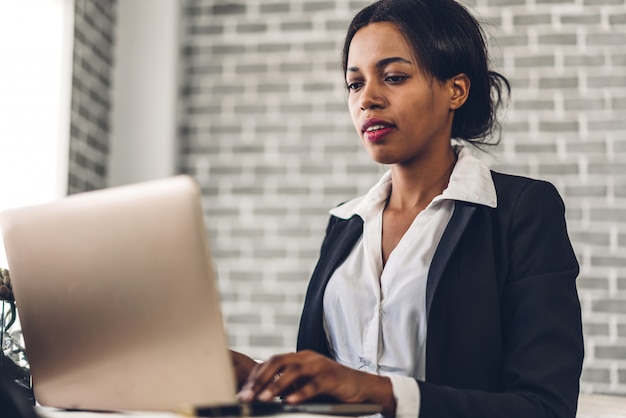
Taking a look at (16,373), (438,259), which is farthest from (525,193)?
(16,373)

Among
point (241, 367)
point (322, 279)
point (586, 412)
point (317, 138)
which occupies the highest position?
point (317, 138)

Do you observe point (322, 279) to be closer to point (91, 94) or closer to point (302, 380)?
point (302, 380)

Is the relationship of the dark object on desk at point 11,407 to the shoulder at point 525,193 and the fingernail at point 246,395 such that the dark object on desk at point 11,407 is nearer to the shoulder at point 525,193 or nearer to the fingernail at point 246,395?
the fingernail at point 246,395

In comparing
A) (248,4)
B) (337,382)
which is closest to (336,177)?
(248,4)

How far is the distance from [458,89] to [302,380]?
103 centimetres

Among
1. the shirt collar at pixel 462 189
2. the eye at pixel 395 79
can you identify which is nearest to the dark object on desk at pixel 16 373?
the shirt collar at pixel 462 189

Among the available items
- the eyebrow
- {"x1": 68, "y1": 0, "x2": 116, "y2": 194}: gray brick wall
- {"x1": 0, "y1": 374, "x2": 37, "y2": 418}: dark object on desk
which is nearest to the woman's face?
the eyebrow

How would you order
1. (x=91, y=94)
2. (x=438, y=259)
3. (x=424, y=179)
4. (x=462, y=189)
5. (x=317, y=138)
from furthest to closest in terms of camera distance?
(x=317, y=138)
(x=91, y=94)
(x=424, y=179)
(x=462, y=189)
(x=438, y=259)

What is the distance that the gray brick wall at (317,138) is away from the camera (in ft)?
11.0

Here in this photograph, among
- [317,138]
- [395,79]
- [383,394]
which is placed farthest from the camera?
[317,138]

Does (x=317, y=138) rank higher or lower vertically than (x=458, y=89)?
lower

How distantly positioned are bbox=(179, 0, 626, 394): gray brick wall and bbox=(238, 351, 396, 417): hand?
7.64 ft

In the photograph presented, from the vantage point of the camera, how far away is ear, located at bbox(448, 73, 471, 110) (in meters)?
1.94

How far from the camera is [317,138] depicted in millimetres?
3592
